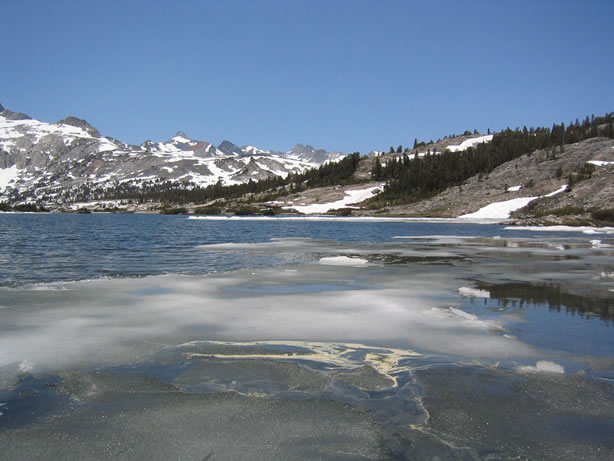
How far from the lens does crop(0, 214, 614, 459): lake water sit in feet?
15.7

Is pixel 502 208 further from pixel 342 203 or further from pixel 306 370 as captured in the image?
pixel 306 370

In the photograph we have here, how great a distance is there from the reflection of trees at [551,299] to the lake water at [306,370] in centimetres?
8

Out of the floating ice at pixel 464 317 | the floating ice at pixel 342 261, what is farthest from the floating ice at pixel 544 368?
the floating ice at pixel 342 261

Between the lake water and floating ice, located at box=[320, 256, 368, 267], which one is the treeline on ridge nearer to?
floating ice, located at box=[320, 256, 368, 267]

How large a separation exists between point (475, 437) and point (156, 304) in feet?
28.4

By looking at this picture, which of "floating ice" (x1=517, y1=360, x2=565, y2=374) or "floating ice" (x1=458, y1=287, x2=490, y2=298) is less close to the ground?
"floating ice" (x1=517, y1=360, x2=565, y2=374)

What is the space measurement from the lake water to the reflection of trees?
0.08 m

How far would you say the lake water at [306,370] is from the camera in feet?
15.7

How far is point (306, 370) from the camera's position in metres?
6.83

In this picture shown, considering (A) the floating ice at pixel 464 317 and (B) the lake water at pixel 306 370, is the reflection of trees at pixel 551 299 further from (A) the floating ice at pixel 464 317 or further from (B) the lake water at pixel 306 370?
(A) the floating ice at pixel 464 317

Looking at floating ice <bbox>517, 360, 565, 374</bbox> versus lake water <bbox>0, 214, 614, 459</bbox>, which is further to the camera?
floating ice <bbox>517, 360, 565, 374</bbox>

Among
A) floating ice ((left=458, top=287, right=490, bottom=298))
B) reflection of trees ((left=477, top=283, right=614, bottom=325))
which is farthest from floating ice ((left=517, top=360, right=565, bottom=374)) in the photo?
floating ice ((left=458, top=287, right=490, bottom=298))

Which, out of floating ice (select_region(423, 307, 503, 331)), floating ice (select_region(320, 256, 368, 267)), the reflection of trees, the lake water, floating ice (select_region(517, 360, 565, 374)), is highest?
the lake water

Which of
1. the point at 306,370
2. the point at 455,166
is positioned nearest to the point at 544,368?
the point at 306,370
